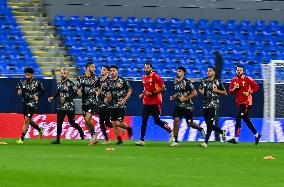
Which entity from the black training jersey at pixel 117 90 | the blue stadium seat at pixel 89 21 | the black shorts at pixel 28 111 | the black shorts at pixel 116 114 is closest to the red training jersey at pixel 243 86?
the black training jersey at pixel 117 90

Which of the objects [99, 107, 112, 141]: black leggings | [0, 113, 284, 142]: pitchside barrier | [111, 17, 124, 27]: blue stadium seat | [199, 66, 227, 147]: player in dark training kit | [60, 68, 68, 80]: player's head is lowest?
[0, 113, 284, 142]: pitchside barrier

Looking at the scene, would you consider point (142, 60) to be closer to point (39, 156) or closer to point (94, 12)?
point (94, 12)

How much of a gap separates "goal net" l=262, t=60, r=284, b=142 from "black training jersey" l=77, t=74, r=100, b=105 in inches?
265

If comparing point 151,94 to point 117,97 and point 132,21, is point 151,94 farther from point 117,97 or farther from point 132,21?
point 132,21

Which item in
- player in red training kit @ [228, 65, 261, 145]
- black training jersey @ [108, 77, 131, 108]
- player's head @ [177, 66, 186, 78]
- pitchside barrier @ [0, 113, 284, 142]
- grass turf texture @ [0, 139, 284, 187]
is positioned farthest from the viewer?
pitchside barrier @ [0, 113, 284, 142]

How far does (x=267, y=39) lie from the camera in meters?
39.4

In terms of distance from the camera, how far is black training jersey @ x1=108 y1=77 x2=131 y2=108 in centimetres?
2220

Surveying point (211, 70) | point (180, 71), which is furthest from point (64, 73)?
point (211, 70)

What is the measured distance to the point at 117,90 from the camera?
22.2 m

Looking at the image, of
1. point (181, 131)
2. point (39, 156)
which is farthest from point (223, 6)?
point (39, 156)

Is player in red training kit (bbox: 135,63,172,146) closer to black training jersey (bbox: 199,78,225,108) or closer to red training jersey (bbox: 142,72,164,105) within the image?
red training jersey (bbox: 142,72,164,105)

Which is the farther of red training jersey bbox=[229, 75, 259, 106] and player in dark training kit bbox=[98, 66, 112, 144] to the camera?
red training jersey bbox=[229, 75, 259, 106]

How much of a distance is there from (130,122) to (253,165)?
13.8 m

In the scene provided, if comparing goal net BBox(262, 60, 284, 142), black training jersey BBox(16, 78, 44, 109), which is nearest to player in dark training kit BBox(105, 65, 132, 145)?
black training jersey BBox(16, 78, 44, 109)
